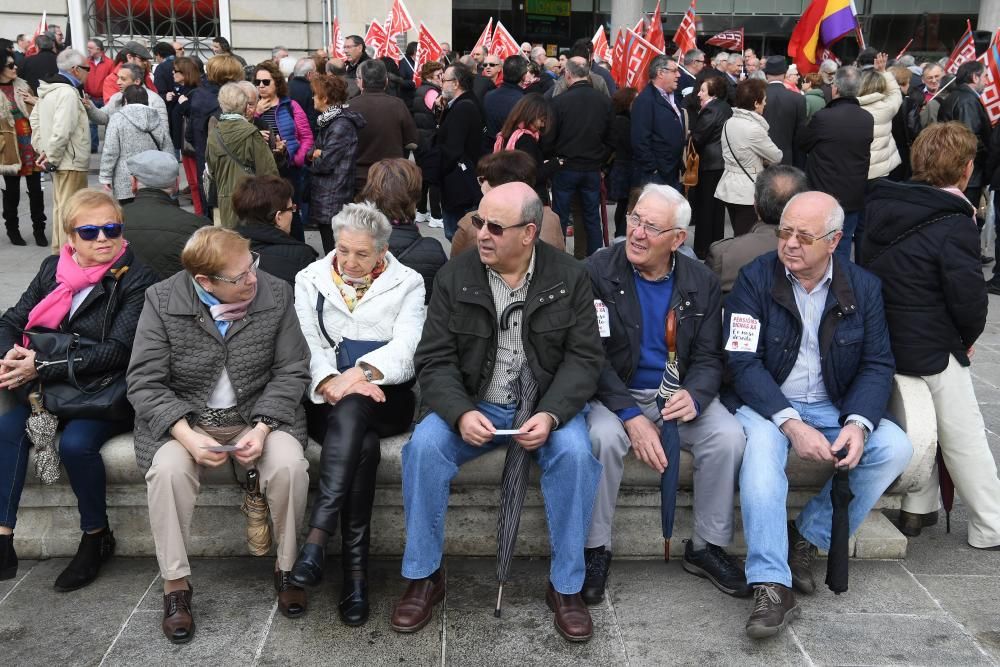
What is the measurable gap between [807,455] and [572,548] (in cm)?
A: 99

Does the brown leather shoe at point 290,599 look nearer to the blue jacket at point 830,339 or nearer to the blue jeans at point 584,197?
the blue jacket at point 830,339

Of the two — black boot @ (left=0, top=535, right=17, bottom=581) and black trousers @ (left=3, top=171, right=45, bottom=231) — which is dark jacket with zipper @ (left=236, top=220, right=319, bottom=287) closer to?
black boot @ (left=0, top=535, right=17, bottom=581)

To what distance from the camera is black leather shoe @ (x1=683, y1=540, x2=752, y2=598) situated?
3.81 metres

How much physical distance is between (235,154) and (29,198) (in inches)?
134

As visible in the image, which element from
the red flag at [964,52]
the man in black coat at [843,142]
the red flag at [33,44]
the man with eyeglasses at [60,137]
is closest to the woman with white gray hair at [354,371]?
the man in black coat at [843,142]

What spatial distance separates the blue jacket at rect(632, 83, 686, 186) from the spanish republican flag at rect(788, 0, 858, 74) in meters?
2.93

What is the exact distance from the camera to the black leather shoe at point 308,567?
354 cm

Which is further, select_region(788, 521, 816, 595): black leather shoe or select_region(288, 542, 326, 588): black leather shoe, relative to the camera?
select_region(788, 521, 816, 595): black leather shoe

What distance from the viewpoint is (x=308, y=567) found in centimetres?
354

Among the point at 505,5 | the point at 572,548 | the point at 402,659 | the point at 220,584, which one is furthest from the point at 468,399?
the point at 505,5

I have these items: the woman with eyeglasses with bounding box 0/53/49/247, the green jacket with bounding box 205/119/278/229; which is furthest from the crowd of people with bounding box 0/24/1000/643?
the woman with eyeglasses with bounding box 0/53/49/247

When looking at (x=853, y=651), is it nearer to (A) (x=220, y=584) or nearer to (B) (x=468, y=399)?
(B) (x=468, y=399)

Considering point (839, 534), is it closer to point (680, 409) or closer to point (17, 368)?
point (680, 409)

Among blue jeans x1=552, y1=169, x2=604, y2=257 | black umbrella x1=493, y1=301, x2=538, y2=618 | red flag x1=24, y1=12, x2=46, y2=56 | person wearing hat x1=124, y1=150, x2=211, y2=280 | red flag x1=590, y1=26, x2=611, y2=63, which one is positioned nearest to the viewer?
black umbrella x1=493, y1=301, x2=538, y2=618
